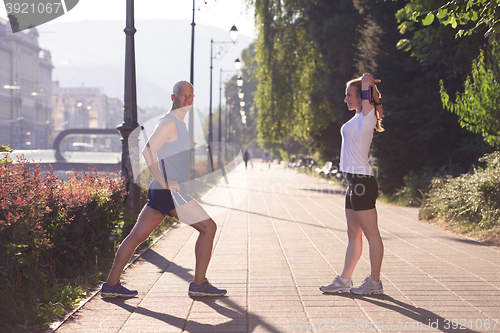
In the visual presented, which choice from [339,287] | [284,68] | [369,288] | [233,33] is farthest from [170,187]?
[233,33]

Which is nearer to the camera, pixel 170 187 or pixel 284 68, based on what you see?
pixel 170 187

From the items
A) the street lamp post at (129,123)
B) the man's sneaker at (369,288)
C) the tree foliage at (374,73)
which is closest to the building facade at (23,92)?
the tree foliage at (374,73)

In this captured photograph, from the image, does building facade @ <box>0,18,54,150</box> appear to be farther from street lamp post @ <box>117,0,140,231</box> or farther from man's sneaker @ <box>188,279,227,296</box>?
man's sneaker @ <box>188,279,227,296</box>

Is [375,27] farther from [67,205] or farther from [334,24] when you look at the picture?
[67,205]

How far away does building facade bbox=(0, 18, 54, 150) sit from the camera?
84.3 metres

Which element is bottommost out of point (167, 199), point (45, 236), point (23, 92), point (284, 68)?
point (45, 236)

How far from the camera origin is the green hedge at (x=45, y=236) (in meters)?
4.61

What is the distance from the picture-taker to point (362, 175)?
5266 mm

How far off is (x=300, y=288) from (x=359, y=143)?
5.40 ft

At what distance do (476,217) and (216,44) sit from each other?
24.0 m

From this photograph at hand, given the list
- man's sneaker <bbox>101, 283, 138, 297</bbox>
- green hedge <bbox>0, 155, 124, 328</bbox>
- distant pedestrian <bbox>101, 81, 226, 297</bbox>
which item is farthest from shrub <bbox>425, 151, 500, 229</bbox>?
man's sneaker <bbox>101, 283, 138, 297</bbox>

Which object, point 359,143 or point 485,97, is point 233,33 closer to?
point 485,97

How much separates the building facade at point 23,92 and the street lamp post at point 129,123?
74352 millimetres

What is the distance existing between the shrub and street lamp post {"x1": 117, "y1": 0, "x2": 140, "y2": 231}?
5.91 m
